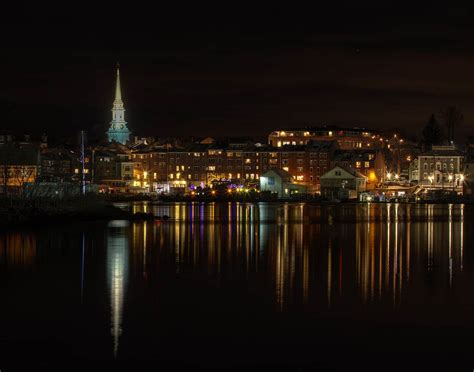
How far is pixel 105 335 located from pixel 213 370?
2577 mm

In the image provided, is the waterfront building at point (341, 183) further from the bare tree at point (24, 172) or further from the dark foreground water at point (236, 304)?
the dark foreground water at point (236, 304)

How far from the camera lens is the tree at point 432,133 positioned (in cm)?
10969

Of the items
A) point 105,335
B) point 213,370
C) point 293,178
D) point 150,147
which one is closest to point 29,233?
point 105,335

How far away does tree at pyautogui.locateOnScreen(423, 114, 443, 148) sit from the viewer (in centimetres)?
10969

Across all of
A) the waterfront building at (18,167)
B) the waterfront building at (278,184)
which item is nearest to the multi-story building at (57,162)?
the waterfront building at (18,167)

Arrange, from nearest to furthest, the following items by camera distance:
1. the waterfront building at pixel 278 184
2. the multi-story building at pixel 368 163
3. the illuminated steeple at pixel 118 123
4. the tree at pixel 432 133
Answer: the waterfront building at pixel 278 184 < the multi-story building at pixel 368 163 < the tree at pixel 432 133 < the illuminated steeple at pixel 118 123

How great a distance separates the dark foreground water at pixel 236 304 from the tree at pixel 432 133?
8149 cm

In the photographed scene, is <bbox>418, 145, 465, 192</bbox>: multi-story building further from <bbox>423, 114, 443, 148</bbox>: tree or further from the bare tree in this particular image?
the bare tree

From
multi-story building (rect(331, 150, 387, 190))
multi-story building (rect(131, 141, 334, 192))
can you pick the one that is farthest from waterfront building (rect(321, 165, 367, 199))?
multi-story building (rect(131, 141, 334, 192))

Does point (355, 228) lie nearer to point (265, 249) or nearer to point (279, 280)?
point (265, 249)

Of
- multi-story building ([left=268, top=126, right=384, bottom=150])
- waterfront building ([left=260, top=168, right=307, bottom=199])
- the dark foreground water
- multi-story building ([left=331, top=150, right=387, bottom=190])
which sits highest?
multi-story building ([left=268, top=126, right=384, bottom=150])

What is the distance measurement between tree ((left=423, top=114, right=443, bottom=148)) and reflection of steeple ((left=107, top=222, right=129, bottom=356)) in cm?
8099

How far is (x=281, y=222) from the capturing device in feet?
144

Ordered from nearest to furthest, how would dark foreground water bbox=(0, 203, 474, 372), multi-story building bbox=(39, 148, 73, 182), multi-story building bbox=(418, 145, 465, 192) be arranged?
dark foreground water bbox=(0, 203, 474, 372), multi-story building bbox=(418, 145, 465, 192), multi-story building bbox=(39, 148, 73, 182)
